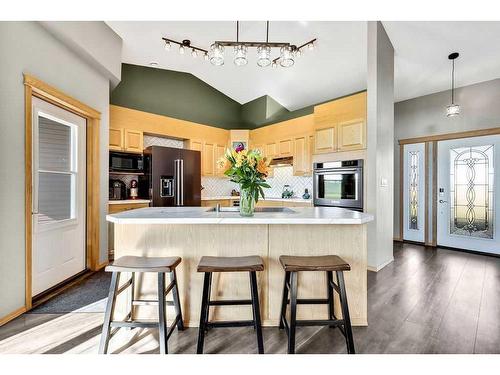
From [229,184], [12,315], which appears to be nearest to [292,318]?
[12,315]

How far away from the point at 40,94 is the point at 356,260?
327cm

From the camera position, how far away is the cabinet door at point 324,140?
3.75 m

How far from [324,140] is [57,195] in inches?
146

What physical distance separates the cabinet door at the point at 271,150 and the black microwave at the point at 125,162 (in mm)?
2515

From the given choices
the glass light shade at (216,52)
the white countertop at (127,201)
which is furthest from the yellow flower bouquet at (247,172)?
the white countertop at (127,201)

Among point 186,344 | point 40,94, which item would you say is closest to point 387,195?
point 186,344

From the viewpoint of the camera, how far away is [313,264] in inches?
Answer: 60.8

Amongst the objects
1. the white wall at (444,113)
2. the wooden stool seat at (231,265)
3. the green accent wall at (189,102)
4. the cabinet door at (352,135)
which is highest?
the green accent wall at (189,102)

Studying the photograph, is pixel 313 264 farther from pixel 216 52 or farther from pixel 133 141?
pixel 133 141

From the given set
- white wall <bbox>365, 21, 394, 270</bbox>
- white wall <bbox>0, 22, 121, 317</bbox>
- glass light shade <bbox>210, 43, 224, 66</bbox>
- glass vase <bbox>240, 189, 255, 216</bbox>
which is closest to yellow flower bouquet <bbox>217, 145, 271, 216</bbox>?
glass vase <bbox>240, 189, 255, 216</bbox>

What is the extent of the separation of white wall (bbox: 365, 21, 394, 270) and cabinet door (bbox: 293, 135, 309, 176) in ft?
4.38

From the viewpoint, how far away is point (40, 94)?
2.30 metres

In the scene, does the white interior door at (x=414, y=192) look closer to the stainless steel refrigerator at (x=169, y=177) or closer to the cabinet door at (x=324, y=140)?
the cabinet door at (x=324, y=140)
